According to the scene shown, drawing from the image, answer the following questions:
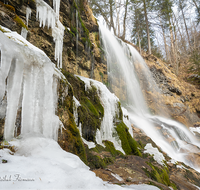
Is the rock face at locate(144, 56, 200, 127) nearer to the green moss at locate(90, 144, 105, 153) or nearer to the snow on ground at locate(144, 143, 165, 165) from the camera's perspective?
the snow on ground at locate(144, 143, 165, 165)

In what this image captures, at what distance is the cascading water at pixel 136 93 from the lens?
9.29 m

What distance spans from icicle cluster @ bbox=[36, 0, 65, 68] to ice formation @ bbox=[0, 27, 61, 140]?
13.3 feet

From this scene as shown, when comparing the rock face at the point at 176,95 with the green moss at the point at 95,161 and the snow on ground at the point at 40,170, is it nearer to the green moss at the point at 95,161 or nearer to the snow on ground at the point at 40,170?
the green moss at the point at 95,161

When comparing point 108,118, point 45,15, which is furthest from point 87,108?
point 45,15

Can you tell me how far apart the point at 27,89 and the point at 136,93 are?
533 inches

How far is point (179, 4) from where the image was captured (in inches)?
882

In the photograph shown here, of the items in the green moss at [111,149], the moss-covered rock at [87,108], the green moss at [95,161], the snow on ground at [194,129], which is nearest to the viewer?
the green moss at [95,161]

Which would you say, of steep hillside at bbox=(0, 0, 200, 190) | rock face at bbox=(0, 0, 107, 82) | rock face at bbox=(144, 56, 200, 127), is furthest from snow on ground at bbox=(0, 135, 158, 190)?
rock face at bbox=(144, 56, 200, 127)

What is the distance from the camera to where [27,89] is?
2408 mm

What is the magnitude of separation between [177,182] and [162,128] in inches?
235

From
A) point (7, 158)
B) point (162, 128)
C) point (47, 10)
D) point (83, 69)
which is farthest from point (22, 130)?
point (162, 128)

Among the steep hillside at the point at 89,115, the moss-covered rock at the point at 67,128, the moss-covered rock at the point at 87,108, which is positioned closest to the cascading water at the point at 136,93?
the steep hillside at the point at 89,115

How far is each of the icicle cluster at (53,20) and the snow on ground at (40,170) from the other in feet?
16.6

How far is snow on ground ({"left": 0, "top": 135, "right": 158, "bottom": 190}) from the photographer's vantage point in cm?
131
